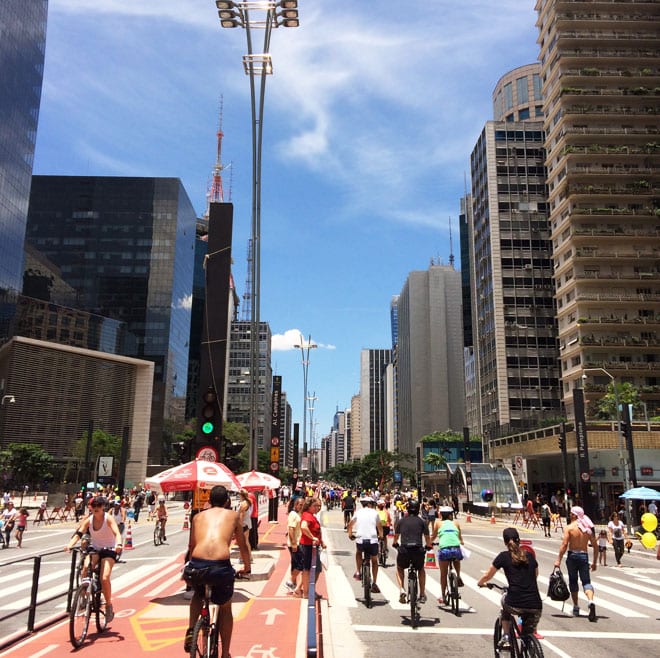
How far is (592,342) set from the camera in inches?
2431

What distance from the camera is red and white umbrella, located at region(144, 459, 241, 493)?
36.2 ft

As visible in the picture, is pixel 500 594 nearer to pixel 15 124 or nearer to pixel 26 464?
pixel 26 464

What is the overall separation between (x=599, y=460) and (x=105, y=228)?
4864 inches

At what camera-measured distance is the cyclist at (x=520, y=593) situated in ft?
21.1

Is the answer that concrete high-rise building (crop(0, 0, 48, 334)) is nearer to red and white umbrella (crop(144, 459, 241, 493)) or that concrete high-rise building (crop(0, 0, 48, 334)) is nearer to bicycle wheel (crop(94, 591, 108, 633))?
red and white umbrella (crop(144, 459, 241, 493))

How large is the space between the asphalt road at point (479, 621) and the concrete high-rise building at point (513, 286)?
64.9 m

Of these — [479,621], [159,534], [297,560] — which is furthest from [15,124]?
[479,621]

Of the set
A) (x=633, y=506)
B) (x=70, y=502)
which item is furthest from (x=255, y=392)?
(x=70, y=502)

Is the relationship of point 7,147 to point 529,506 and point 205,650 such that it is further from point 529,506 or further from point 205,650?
point 205,650

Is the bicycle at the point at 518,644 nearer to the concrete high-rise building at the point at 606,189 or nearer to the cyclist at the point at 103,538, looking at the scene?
the cyclist at the point at 103,538

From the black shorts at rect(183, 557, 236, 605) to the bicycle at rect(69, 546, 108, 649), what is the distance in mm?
2825

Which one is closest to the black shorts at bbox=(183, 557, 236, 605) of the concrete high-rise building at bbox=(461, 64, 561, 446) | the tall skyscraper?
the concrete high-rise building at bbox=(461, 64, 561, 446)

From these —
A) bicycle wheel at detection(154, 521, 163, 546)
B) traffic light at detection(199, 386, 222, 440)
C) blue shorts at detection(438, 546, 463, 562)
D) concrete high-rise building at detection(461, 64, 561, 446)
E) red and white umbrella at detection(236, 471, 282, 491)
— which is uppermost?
concrete high-rise building at detection(461, 64, 561, 446)

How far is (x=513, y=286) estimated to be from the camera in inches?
3374
